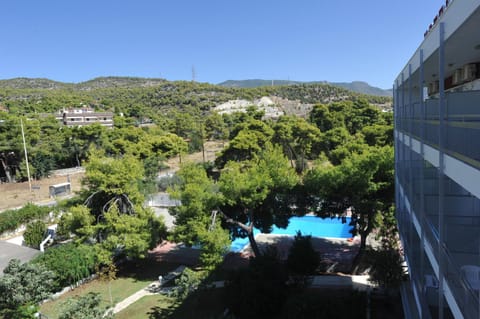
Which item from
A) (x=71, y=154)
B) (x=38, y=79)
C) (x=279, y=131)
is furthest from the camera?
(x=38, y=79)

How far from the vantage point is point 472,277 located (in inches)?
168

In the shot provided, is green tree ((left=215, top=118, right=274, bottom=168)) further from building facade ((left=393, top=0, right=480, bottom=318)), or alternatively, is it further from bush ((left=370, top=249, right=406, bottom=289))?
building facade ((left=393, top=0, right=480, bottom=318))

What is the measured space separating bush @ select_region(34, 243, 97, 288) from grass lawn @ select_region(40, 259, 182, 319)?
1.91 ft

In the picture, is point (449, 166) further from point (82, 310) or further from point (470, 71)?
point (82, 310)

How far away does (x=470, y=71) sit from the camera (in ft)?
27.0

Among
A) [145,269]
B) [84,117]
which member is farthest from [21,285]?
[84,117]

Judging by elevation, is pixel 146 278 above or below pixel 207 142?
below

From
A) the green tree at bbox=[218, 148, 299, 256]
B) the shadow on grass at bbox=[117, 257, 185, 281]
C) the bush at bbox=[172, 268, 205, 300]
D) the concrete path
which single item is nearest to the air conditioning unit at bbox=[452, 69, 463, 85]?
the green tree at bbox=[218, 148, 299, 256]

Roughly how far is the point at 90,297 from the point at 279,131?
27722mm

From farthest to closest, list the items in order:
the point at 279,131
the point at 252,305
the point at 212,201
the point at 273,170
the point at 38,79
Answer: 1. the point at 38,79
2. the point at 279,131
3. the point at 273,170
4. the point at 212,201
5. the point at 252,305

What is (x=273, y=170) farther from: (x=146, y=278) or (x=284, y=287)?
(x=146, y=278)

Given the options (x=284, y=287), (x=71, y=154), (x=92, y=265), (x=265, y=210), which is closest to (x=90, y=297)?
(x=284, y=287)

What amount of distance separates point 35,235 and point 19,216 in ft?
14.2

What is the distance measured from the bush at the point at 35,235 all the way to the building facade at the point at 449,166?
1920 centimetres
